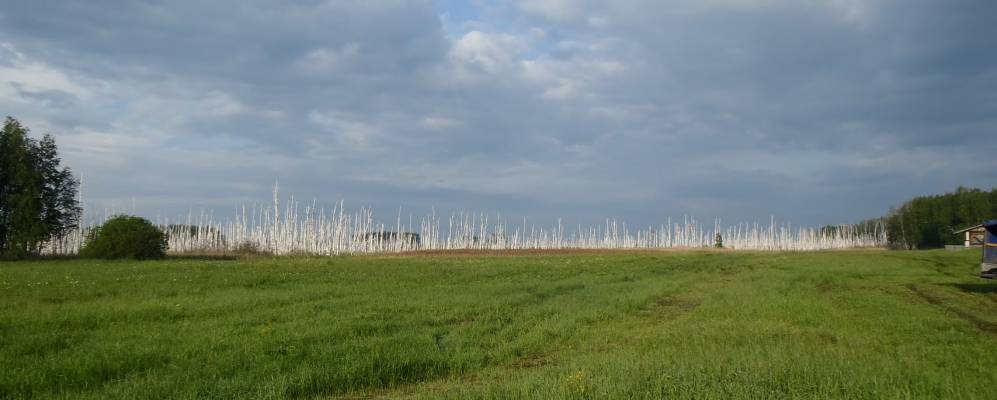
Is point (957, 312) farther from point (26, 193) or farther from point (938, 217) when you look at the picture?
point (938, 217)

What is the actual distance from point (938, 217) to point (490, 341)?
102679mm

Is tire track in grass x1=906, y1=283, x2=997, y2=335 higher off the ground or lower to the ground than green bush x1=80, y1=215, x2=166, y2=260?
lower

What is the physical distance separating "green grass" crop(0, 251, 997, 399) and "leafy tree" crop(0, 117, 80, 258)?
29.2 meters

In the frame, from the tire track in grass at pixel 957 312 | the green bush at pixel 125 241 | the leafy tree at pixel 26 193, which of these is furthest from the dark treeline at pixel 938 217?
the leafy tree at pixel 26 193

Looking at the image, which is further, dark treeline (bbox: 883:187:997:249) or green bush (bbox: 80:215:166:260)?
dark treeline (bbox: 883:187:997:249)

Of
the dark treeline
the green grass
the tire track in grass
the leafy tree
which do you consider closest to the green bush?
the leafy tree

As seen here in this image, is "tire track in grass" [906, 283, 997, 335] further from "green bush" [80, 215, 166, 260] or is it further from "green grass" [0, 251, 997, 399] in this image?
"green bush" [80, 215, 166, 260]

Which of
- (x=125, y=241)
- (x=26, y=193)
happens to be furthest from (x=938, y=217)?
(x=26, y=193)

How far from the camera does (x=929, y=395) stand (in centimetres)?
690

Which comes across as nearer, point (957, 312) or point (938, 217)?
point (957, 312)

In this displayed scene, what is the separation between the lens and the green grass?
25.7 ft

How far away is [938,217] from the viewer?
93062mm

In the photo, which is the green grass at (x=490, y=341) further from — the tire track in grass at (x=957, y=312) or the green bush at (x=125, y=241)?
the green bush at (x=125, y=241)

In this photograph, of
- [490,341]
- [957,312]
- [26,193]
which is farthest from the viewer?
[26,193]
